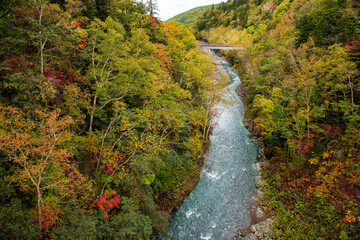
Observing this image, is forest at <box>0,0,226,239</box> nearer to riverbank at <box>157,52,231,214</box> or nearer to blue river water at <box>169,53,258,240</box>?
riverbank at <box>157,52,231,214</box>

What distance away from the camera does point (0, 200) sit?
7395 millimetres

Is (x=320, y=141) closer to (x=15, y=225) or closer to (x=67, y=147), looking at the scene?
(x=67, y=147)

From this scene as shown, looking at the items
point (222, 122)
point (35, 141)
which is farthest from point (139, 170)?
point (222, 122)

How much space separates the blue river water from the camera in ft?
45.1

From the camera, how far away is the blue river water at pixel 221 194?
13.8 m

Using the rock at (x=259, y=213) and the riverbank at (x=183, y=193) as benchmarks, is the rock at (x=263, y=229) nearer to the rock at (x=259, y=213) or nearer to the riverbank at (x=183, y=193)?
the rock at (x=259, y=213)

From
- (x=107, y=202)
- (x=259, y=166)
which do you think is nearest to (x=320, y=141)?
(x=259, y=166)

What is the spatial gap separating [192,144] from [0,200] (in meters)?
14.8

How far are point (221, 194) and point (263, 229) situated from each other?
433cm

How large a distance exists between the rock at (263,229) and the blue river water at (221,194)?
72cm

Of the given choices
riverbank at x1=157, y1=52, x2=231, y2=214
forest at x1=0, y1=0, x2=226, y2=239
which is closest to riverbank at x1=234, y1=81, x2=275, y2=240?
riverbank at x1=157, y1=52, x2=231, y2=214

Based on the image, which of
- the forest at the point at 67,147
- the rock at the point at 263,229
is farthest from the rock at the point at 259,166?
the forest at the point at 67,147

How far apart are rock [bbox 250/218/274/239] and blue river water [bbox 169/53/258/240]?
0.72m

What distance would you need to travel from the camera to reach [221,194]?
16.9m
